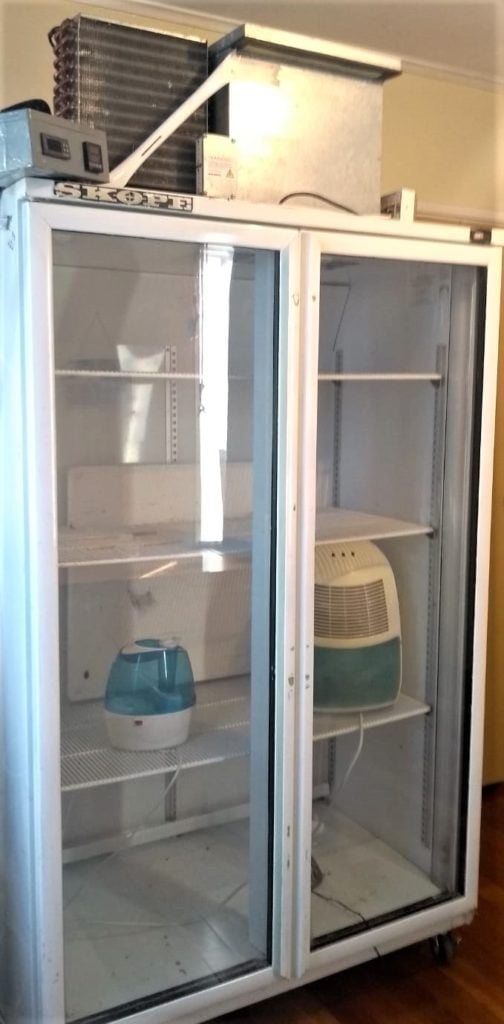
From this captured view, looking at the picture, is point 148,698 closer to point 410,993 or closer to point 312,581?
point 312,581

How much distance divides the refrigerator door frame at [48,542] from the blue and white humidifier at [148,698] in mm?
298

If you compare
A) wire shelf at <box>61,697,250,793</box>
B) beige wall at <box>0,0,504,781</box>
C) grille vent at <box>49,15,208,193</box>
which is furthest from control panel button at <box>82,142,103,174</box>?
beige wall at <box>0,0,504,781</box>

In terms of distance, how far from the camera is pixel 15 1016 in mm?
1768

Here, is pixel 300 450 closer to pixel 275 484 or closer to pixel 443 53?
pixel 275 484

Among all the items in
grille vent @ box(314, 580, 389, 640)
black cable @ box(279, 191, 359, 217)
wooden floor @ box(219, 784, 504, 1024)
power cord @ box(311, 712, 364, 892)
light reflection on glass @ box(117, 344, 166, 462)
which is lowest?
wooden floor @ box(219, 784, 504, 1024)

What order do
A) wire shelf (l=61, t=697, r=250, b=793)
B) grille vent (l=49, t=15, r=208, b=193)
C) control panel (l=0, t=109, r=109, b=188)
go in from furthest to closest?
wire shelf (l=61, t=697, r=250, b=793), grille vent (l=49, t=15, r=208, b=193), control panel (l=0, t=109, r=109, b=188)

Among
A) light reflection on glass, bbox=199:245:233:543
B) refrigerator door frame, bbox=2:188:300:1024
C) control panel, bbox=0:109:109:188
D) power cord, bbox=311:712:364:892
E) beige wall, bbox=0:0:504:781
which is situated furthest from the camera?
beige wall, bbox=0:0:504:781

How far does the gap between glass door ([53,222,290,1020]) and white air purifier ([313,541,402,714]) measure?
0.64 ft

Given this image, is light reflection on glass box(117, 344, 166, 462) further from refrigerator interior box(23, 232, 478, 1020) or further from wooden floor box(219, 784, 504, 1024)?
wooden floor box(219, 784, 504, 1024)

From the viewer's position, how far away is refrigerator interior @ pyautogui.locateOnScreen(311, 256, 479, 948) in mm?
2141

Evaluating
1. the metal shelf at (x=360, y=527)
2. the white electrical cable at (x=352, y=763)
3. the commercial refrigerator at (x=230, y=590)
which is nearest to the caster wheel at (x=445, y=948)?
the commercial refrigerator at (x=230, y=590)

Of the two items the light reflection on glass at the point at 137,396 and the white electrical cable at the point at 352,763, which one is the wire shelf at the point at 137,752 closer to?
the white electrical cable at the point at 352,763

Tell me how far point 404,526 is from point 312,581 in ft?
1.56

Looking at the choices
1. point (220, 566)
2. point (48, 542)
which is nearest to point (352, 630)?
point (220, 566)
